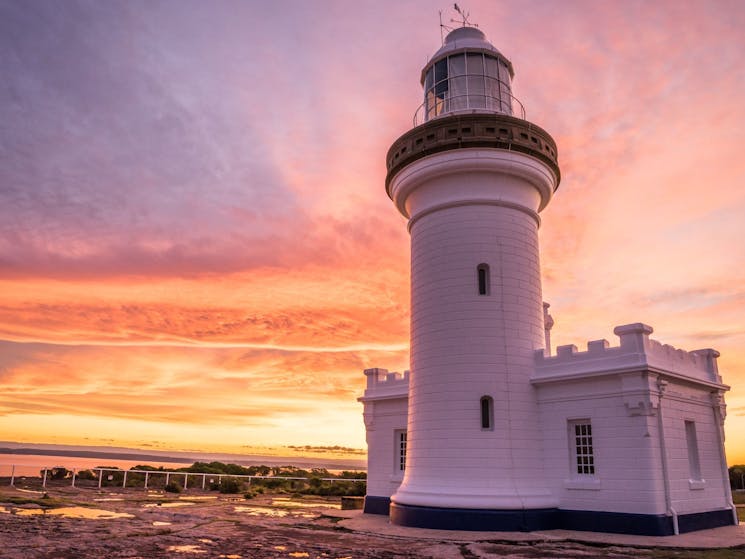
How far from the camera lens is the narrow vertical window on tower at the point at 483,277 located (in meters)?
16.2

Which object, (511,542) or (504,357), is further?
(504,357)

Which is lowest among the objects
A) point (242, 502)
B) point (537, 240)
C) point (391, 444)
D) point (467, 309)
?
point (242, 502)

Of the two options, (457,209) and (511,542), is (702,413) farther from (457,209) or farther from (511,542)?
(457,209)

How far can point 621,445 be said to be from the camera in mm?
14039

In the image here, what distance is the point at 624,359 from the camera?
14.3 m

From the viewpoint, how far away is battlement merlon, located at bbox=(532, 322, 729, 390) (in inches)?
558

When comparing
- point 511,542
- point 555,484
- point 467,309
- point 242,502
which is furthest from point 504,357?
point 242,502

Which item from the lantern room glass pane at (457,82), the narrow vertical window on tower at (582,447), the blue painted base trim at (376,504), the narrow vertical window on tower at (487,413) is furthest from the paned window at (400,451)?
the lantern room glass pane at (457,82)

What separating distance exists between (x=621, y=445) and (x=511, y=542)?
3.73 m

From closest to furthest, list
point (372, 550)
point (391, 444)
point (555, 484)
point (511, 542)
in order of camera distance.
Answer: point (372, 550)
point (511, 542)
point (555, 484)
point (391, 444)

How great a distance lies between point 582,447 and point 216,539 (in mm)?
9027

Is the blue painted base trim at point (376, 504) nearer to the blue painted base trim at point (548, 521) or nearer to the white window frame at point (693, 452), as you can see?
the blue painted base trim at point (548, 521)

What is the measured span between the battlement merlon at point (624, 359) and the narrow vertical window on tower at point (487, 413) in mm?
1427

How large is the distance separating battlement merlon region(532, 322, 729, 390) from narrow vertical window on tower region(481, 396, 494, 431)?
1.43 m
